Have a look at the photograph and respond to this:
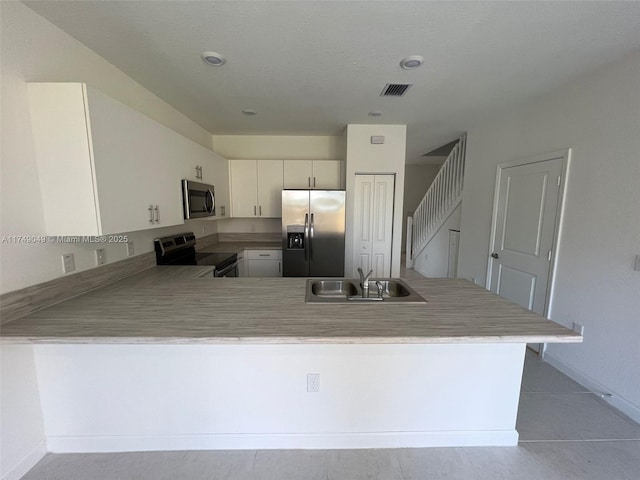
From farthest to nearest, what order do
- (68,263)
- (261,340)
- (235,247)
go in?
1. (235,247)
2. (68,263)
3. (261,340)

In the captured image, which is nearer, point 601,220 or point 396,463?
point 396,463

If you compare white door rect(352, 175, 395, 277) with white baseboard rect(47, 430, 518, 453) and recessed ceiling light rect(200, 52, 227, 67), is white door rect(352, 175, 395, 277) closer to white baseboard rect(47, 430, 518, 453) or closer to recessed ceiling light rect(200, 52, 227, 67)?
recessed ceiling light rect(200, 52, 227, 67)

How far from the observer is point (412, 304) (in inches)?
65.0

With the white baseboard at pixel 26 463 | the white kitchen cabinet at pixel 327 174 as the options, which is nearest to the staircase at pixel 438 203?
the white kitchen cabinet at pixel 327 174

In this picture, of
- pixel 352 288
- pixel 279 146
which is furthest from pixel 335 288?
pixel 279 146

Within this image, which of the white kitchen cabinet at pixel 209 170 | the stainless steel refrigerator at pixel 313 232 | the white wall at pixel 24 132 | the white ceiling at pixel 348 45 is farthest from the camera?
the stainless steel refrigerator at pixel 313 232

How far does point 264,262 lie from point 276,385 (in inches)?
92.5

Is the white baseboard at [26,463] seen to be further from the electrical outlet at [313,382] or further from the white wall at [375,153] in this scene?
the white wall at [375,153]

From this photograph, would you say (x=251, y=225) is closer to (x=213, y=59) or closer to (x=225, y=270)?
(x=225, y=270)

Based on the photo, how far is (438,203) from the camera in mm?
5078

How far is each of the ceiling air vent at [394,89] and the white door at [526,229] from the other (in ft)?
5.10

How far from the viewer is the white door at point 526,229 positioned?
252cm

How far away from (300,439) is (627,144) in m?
3.08

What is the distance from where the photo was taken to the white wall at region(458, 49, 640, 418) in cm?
188
